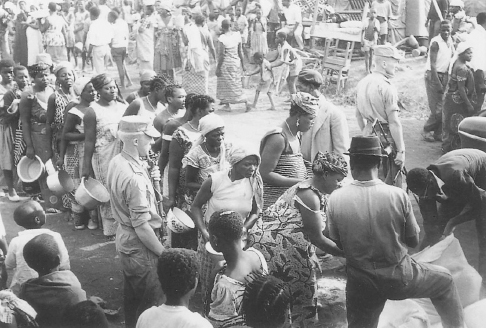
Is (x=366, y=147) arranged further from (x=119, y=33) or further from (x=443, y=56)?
(x=119, y=33)

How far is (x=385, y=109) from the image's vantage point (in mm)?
6523

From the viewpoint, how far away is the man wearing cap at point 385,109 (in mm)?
6465

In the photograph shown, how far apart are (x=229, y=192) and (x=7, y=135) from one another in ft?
14.7

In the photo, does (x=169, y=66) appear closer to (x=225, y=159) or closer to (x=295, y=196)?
(x=225, y=159)

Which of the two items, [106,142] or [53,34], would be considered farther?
[53,34]

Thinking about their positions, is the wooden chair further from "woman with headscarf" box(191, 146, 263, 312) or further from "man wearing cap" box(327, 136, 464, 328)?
"man wearing cap" box(327, 136, 464, 328)

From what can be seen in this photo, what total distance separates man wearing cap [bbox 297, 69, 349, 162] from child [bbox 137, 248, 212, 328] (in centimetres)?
263

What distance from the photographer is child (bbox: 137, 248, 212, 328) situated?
2961mm

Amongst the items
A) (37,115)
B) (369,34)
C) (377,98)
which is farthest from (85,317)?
(369,34)

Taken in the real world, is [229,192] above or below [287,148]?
below

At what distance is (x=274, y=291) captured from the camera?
9.80 feet

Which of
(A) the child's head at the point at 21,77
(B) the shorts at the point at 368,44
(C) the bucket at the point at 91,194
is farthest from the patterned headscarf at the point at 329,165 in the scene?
(B) the shorts at the point at 368,44

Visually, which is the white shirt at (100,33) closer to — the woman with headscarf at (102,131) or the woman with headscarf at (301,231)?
the woman with headscarf at (102,131)

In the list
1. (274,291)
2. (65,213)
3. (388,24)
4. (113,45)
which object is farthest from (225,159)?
(388,24)
